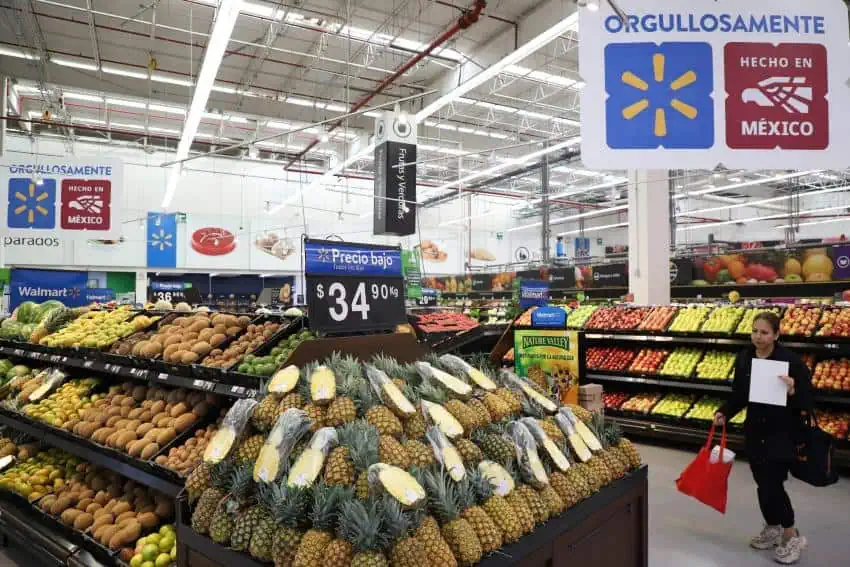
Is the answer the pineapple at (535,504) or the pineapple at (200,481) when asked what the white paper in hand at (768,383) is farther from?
the pineapple at (200,481)

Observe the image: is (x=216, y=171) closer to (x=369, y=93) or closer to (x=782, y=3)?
(x=369, y=93)

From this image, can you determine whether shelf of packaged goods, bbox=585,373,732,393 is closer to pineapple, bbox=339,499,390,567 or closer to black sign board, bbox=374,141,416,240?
pineapple, bbox=339,499,390,567

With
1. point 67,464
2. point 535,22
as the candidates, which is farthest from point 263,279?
point 67,464

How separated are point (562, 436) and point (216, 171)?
800 inches

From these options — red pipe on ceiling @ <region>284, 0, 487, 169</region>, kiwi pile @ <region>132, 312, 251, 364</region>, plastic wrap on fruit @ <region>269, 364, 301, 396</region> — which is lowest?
plastic wrap on fruit @ <region>269, 364, 301, 396</region>

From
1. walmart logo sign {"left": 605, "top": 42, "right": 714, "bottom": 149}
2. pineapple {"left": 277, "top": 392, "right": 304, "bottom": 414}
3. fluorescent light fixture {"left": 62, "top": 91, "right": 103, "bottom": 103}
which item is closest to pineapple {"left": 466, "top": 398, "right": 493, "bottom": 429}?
pineapple {"left": 277, "top": 392, "right": 304, "bottom": 414}

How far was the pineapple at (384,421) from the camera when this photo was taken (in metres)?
2.19

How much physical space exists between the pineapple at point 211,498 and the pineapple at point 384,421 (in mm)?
564

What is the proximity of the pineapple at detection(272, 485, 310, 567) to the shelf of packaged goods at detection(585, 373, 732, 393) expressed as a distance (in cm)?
480

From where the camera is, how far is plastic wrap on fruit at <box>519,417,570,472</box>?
246cm

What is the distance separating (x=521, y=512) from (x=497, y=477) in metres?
0.15

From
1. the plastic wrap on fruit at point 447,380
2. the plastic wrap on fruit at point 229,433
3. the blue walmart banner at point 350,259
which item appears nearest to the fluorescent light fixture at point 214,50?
the blue walmart banner at point 350,259

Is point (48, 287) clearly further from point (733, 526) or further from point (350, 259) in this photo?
point (733, 526)

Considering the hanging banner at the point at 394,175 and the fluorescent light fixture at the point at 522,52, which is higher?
the fluorescent light fixture at the point at 522,52
